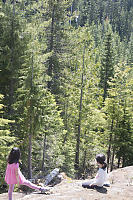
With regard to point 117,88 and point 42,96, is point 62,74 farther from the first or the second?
point 42,96

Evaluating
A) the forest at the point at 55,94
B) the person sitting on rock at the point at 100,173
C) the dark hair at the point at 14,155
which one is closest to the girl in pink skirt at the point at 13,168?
the dark hair at the point at 14,155

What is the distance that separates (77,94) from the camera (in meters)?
20.1

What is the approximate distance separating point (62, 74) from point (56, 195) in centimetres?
1583

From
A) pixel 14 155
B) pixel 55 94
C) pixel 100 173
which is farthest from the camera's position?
pixel 55 94

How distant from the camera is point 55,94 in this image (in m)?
21.3

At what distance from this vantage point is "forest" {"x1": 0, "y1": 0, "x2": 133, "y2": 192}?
523 inches

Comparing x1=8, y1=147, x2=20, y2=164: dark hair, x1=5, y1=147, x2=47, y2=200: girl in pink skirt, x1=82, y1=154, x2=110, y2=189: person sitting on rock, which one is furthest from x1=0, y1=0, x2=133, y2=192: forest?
x1=82, y1=154, x2=110, y2=189: person sitting on rock

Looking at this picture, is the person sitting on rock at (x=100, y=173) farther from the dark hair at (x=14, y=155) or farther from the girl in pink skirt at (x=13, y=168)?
the dark hair at (x=14, y=155)

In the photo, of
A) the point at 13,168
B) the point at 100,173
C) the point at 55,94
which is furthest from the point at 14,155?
the point at 55,94

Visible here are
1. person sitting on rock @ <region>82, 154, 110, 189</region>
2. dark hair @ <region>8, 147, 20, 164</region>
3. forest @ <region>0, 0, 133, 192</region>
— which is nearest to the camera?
dark hair @ <region>8, 147, 20, 164</region>

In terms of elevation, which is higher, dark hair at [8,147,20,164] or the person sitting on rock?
dark hair at [8,147,20,164]

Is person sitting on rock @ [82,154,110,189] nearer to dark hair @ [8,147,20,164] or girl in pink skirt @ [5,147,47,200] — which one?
girl in pink skirt @ [5,147,47,200]

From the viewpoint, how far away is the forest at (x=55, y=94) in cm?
1329

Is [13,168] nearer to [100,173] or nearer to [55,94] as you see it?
[100,173]
